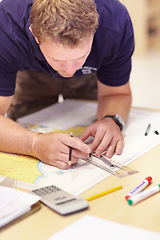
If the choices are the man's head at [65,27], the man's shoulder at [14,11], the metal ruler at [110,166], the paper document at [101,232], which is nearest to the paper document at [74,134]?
the metal ruler at [110,166]

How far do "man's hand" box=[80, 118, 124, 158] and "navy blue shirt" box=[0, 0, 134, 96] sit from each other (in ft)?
0.81

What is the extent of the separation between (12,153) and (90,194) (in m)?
0.36

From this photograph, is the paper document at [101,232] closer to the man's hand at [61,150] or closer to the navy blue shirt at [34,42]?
the man's hand at [61,150]

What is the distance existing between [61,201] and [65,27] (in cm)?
42

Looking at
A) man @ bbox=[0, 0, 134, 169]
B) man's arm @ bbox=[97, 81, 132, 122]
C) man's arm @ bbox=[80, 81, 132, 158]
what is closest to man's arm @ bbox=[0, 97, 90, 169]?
man @ bbox=[0, 0, 134, 169]

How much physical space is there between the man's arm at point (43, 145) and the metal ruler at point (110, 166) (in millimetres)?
44

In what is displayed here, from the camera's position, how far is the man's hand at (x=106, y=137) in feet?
3.46

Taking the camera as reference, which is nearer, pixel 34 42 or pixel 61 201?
pixel 61 201

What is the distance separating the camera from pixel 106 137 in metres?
1.08

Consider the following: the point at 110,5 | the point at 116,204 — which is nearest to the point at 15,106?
the point at 110,5

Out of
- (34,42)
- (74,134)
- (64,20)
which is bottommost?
(74,134)

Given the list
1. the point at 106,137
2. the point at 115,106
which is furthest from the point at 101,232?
the point at 115,106

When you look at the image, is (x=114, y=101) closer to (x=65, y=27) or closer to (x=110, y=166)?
(x=110, y=166)

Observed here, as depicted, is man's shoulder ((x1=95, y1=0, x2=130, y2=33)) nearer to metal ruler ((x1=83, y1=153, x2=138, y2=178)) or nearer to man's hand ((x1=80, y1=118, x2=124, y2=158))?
man's hand ((x1=80, y1=118, x2=124, y2=158))
